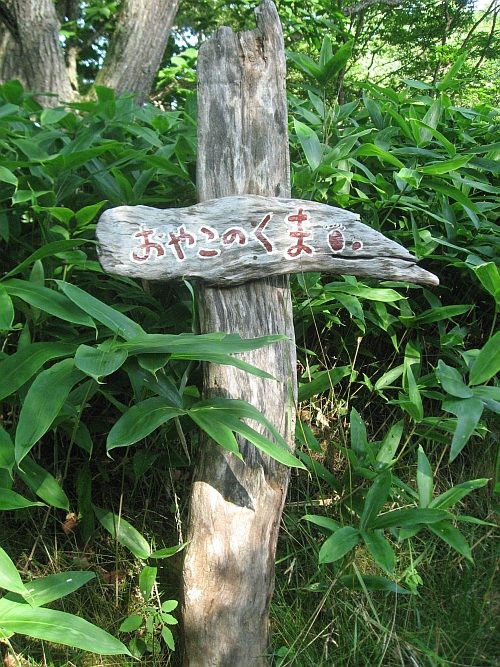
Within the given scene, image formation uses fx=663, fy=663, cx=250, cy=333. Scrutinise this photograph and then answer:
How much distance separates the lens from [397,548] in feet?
6.54

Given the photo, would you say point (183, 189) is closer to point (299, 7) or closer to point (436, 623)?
point (436, 623)

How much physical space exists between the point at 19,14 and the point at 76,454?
10.8 ft

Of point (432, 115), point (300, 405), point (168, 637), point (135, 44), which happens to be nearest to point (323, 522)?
point (168, 637)

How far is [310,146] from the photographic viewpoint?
207 centimetres

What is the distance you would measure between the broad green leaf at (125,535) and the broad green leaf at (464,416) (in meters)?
0.89

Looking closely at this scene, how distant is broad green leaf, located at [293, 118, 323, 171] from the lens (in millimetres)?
2051

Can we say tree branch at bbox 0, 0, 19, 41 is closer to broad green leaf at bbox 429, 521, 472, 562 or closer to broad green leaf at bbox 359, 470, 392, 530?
broad green leaf at bbox 359, 470, 392, 530

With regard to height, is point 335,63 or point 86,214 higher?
point 335,63

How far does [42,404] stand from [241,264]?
60cm

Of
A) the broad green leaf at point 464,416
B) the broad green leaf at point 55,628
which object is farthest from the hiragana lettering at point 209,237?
the broad green leaf at point 55,628

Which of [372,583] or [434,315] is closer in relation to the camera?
[372,583]

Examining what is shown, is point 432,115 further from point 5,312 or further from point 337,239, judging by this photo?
point 5,312

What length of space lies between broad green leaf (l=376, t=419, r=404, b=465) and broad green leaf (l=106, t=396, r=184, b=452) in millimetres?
756

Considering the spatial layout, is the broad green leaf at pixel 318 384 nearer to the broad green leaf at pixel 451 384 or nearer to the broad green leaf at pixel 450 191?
the broad green leaf at pixel 451 384
